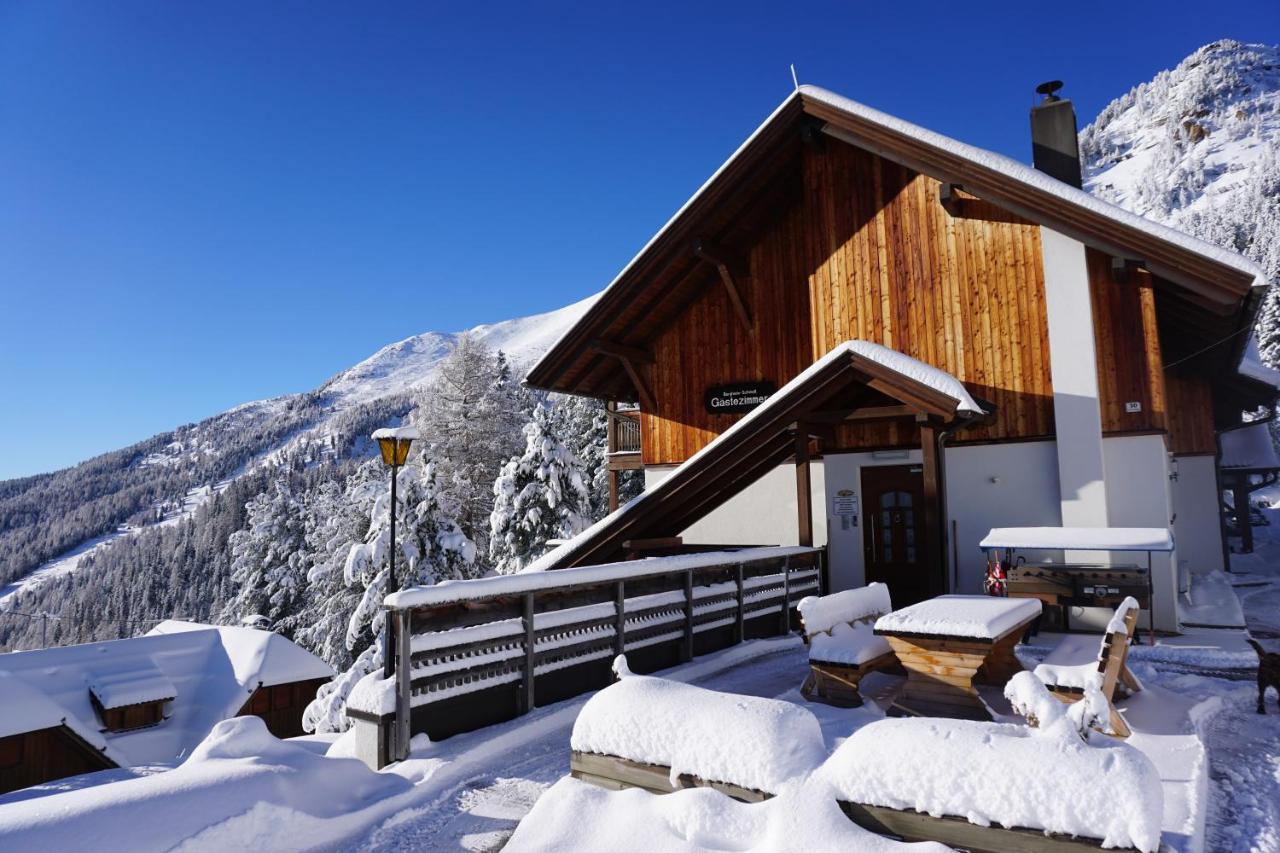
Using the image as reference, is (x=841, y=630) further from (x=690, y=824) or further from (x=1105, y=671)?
(x=690, y=824)

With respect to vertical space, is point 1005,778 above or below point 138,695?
above

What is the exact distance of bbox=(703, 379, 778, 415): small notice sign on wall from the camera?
14.8m

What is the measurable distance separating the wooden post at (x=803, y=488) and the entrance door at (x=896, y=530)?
2097 mm

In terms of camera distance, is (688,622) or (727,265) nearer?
(688,622)

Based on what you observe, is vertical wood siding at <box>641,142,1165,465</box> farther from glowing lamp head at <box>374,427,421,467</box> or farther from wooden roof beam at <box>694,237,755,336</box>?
glowing lamp head at <box>374,427,421,467</box>

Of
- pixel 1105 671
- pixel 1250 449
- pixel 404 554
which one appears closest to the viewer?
pixel 1105 671

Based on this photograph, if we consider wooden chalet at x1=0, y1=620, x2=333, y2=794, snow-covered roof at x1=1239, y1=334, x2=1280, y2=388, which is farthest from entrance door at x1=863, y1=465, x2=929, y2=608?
wooden chalet at x1=0, y1=620, x2=333, y2=794

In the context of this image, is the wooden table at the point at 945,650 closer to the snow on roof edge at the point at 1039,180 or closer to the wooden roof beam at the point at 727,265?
the snow on roof edge at the point at 1039,180

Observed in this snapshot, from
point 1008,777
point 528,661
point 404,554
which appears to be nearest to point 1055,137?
point 528,661

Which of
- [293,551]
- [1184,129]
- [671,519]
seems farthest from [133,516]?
[1184,129]

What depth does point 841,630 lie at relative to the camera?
22.5 ft

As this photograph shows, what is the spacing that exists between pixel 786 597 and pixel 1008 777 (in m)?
7.53

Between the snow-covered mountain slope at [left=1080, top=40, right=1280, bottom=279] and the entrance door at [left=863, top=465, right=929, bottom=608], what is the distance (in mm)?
96436

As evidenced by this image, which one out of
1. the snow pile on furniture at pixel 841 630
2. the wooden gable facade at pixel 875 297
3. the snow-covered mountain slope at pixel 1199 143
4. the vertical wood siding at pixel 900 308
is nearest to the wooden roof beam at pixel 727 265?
the wooden gable facade at pixel 875 297
